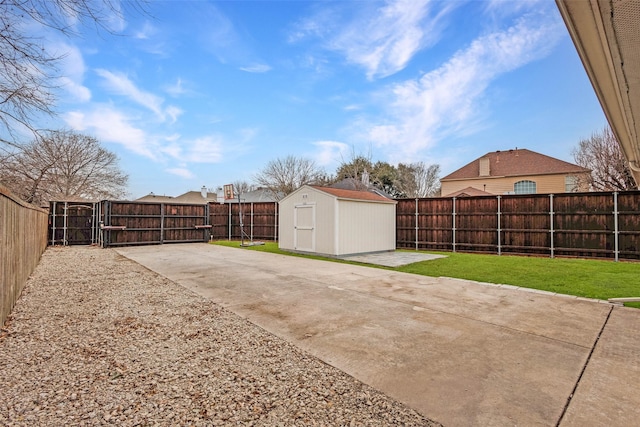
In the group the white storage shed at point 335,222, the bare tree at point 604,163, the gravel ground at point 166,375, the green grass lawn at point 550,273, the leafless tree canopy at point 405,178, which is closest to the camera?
the gravel ground at point 166,375

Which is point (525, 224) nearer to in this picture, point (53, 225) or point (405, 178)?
point (53, 225)

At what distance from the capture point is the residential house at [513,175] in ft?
65.9

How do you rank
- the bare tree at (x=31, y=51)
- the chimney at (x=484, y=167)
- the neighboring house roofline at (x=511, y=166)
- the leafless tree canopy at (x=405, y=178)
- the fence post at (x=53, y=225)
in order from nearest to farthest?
the bare tree at (x=31, y=51), the fence post at (x=53, y=225), the neighboring house roofline at (x=511, y=166), the chimney at (x=484, y=167), the leafless tree canopy at (x=405, y=178)

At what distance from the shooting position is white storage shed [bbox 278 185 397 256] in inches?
378

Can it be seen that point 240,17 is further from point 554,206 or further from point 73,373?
point 554,206

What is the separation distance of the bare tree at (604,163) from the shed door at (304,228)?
582 inches

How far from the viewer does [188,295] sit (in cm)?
488

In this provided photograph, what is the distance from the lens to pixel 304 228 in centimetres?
1057

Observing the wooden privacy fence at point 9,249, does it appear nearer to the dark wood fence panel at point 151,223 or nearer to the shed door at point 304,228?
the shed door at point 304,228

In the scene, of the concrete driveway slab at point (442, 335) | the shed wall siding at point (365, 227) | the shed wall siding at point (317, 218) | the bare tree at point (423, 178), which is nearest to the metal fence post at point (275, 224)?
the shed wall siding at point (317, 218)

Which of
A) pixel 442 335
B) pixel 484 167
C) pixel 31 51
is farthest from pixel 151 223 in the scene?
pixel 484 167

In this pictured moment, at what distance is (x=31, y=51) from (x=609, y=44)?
15.0 feet

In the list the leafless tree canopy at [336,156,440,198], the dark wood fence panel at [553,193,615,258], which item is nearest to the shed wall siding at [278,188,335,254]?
the dark wood fence panel at [553,193,615,258]

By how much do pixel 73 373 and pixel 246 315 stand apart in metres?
1.80
